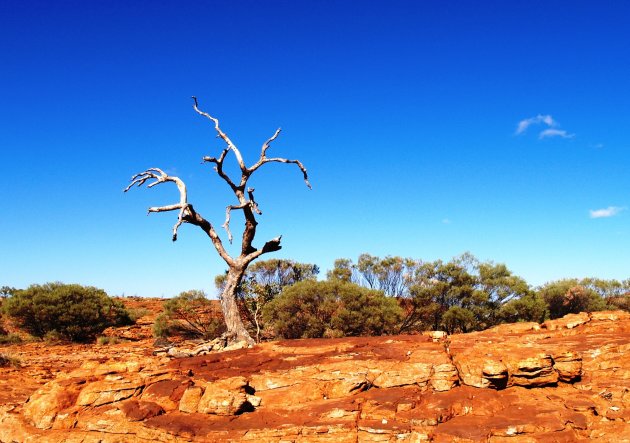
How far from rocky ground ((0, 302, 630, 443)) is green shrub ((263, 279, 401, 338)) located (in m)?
11.8

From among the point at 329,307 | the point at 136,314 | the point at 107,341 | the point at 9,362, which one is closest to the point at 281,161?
the point at 329,307

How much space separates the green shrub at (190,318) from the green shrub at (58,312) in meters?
5.09

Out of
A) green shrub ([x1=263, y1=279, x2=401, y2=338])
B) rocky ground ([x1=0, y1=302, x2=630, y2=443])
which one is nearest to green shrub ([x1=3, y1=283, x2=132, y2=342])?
green shrub ([x1=263, y1=279, x2=401, y2=338])

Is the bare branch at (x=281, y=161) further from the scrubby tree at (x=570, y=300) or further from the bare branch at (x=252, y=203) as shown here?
the scrubby tree at (x=570, y=300)

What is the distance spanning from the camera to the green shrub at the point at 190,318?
2568 cm

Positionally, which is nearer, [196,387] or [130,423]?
[130,423]

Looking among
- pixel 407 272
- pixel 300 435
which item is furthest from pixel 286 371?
pixel 407 272

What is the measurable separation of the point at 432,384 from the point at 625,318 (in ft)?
23.5

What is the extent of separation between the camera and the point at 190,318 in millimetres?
27156

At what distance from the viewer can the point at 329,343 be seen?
11.2 m

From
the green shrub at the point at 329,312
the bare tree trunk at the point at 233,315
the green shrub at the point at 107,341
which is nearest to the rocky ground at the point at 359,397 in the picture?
the bare tree trunk at the point at 233,315

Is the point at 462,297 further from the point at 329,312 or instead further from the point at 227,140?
the point at 227,140

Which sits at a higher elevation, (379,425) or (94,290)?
(94,290)

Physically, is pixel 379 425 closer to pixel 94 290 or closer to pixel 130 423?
pixel 130 423
